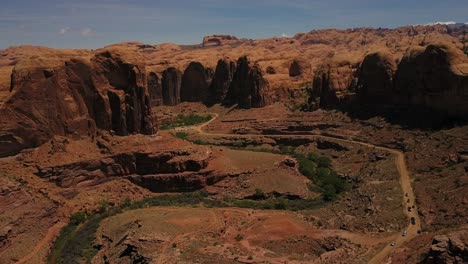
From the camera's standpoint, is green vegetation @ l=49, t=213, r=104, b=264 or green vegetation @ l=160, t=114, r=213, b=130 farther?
green vegetation @ l=160, t=114, r=213, b=130

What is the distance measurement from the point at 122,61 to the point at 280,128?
3062 centimetres

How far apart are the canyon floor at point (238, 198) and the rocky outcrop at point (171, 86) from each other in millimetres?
50759

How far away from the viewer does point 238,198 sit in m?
59.2

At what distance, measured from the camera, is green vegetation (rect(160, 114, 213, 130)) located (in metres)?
103

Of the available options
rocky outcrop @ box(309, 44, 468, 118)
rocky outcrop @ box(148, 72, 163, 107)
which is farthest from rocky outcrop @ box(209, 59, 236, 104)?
rocky outcrop @ box(309, 44, 468, 118)

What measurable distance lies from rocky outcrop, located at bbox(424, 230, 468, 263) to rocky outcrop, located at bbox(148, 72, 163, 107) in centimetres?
9035

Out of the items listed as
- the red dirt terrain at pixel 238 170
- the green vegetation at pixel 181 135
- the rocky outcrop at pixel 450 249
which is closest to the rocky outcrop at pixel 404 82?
the red dirt terrain at pixel 238 170

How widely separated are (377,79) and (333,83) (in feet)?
31.2

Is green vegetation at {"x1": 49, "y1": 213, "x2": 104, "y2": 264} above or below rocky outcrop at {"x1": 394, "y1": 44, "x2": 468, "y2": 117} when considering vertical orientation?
below

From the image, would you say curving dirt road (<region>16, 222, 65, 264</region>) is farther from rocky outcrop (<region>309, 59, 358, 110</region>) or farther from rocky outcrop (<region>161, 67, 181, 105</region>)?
rocky outcrop (<region>161, 67, 181, 105</region>)

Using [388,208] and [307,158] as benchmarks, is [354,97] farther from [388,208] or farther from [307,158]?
[388,208]

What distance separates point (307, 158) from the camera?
Answer: 75250 millimetres

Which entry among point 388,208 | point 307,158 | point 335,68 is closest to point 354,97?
point 335,68

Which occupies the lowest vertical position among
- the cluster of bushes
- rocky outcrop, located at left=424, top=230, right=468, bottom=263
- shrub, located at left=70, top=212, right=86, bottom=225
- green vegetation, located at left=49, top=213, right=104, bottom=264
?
green vegetation, located at left=49, top=213, right=104, bottom=264
